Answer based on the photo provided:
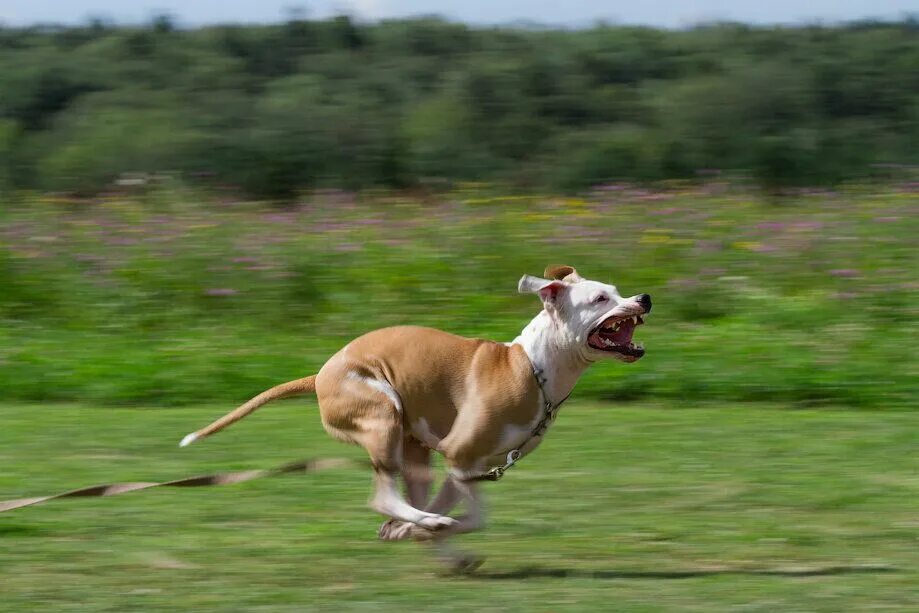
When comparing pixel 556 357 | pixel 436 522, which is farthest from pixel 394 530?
pixel 556 357

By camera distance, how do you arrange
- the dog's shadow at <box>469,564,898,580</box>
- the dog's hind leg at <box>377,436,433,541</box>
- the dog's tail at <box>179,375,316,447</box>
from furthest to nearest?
1. the dog's tail at <box>179,375,316,447</box>
2. the dog's hind leg at <box>377,436,433,541</box>
3. the dog's shadow at <box>469,564,898,580</box>

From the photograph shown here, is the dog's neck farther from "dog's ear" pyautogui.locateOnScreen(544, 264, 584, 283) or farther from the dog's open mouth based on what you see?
"dog's ear" pyautogui.locateOnScreen(544, 264, 584, 283)

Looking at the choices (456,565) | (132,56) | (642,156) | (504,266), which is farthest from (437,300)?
(132,56)

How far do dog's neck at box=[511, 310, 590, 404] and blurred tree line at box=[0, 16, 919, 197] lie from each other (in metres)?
16.1

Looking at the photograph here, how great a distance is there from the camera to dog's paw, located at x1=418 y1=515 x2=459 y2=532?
5641mm

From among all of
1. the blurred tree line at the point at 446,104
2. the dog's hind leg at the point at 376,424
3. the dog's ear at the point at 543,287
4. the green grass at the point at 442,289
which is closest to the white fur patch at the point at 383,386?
the dog's hind leg at the point at 376,424

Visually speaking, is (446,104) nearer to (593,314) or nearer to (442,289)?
(442,289)

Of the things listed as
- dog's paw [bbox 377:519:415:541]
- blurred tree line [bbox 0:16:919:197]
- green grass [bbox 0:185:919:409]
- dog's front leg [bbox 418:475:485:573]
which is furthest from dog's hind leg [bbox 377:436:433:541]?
blurred tree line [bbox 0:16:919:197]

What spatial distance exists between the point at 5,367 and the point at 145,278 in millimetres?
2061

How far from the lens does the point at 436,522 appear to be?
5656mm

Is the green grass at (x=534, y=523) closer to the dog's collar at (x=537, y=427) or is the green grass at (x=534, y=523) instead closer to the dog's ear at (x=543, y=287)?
the dog's collar at (x=537, y=427)

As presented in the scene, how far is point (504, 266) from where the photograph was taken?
12.8m

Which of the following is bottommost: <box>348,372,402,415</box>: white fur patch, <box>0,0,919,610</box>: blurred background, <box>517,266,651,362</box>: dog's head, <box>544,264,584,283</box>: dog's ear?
<box>0,0,919,610</box>: blurred background

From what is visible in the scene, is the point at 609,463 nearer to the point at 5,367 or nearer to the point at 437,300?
the point at 437,300
